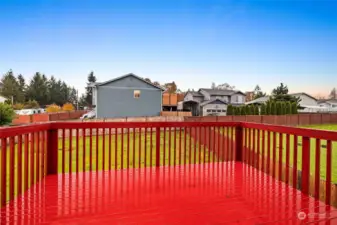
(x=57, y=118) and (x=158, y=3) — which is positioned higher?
(x=158, y=3)

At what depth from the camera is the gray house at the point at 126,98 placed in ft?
64.5

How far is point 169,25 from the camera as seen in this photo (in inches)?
460

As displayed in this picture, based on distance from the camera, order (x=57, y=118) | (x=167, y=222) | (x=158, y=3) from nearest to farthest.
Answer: (x=167, y=222) → (x=158, y=3) → (x=57, y=118)

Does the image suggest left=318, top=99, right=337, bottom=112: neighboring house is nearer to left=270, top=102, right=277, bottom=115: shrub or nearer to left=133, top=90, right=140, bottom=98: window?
left=270, top=102, right=277, bottom=115: shrub

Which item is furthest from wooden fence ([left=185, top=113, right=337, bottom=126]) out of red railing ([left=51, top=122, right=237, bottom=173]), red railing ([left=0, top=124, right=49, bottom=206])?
red railing ([left=0, top=124, right=49, bottom=206])

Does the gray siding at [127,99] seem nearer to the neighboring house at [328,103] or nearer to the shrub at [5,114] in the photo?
the shrub at [5,114]

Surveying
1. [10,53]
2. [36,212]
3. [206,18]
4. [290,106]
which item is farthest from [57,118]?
[290,106]

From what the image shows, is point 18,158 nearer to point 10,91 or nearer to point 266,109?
point 266,109

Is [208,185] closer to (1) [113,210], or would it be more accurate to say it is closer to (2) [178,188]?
(2) [178,188]

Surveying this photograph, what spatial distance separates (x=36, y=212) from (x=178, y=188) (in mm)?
1377

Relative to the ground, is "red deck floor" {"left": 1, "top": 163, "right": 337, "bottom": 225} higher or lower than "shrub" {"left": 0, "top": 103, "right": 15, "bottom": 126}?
lower

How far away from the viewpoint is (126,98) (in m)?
20.4

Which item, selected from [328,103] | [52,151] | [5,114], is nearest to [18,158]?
[52,151]

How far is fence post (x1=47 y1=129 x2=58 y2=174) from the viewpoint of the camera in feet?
9.84
